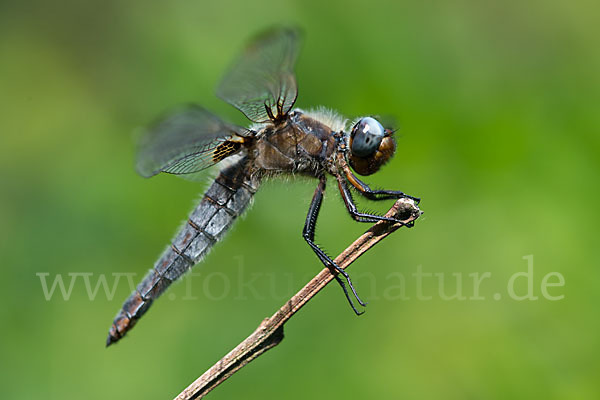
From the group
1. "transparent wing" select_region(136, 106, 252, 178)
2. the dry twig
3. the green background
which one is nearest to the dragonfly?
"transparent wing" select_region(136, 106, 252, 178)

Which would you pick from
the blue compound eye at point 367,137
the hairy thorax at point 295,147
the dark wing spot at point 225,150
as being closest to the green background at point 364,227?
the hairy thorax at point 295,147

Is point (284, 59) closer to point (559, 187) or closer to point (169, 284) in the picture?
point (169, 284)

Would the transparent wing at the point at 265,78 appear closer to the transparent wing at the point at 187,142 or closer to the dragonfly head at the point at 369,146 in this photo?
the transparent wing at the point at 187,142

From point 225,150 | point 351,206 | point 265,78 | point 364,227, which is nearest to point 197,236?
point 225,150

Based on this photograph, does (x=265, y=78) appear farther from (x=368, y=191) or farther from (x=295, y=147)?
(x=368, y=191)

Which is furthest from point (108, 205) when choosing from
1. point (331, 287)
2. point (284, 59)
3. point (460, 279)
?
point (460, 279)
